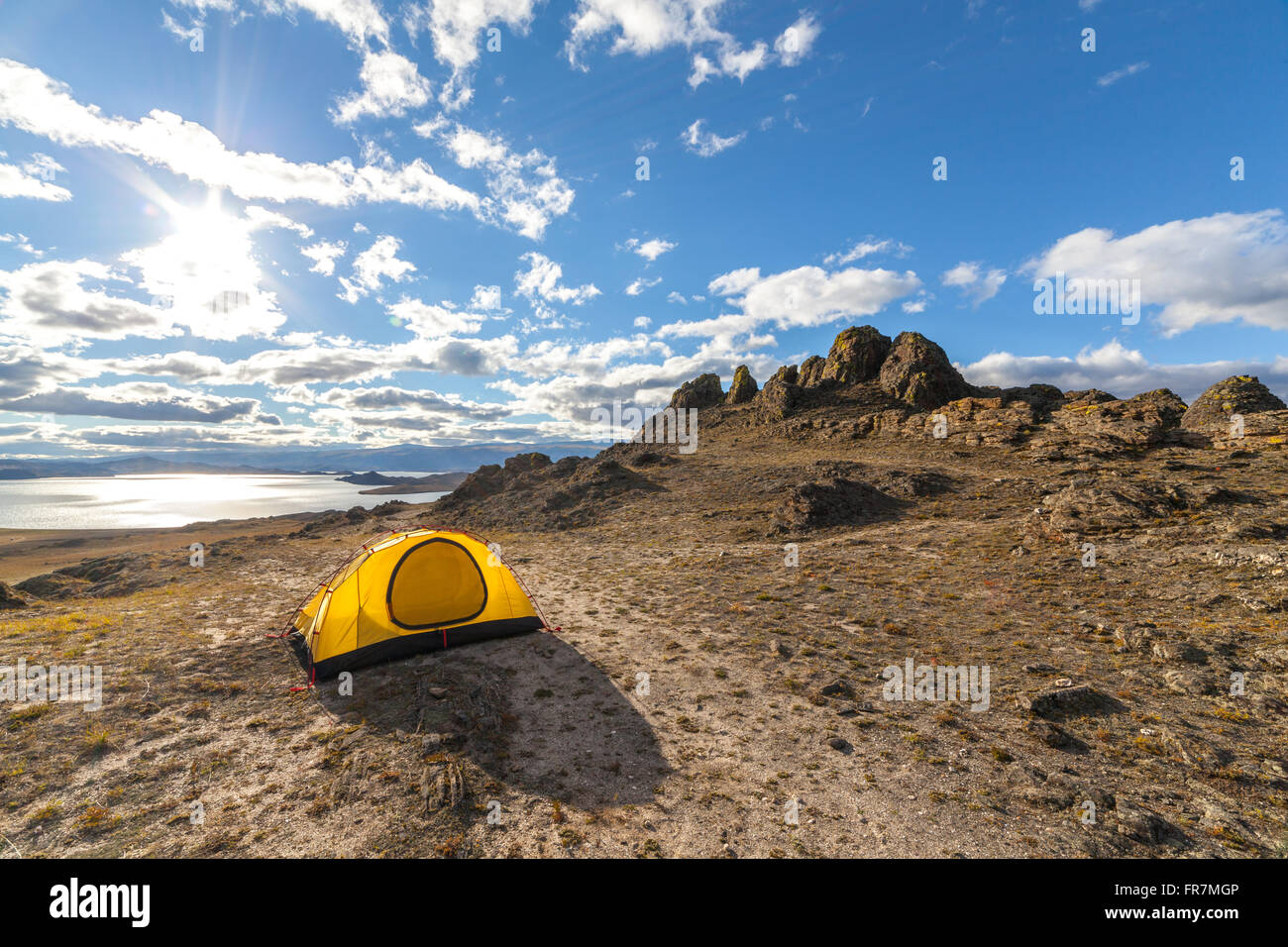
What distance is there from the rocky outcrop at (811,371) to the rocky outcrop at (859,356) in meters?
1.95

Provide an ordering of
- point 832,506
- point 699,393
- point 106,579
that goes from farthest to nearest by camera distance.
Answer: point 699,393, point 832,506, point 106,579

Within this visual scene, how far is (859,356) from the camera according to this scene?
58.6 meters

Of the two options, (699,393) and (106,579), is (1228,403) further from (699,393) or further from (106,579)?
(106,579)

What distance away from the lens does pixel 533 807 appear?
6797mm

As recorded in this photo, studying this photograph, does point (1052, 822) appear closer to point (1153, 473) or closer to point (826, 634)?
point (826, 634)

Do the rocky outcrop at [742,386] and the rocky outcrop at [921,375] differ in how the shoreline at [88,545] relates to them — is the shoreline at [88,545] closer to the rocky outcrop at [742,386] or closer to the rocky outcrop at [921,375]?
the rocky outcrop at [742,386]

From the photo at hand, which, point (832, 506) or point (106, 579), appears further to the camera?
point (832, 506)

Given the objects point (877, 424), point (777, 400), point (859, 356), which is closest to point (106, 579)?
point (777, 400)

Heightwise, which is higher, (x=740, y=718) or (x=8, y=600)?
(x=8, y=600)

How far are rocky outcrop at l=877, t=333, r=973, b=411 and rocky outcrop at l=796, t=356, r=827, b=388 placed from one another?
9.01 meters

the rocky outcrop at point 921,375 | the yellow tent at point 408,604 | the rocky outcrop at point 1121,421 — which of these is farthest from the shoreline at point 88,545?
the rocky outcrop at point 1121,421

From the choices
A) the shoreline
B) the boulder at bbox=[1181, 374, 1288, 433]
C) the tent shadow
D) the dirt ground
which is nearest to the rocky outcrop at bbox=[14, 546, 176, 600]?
the dirt ground
